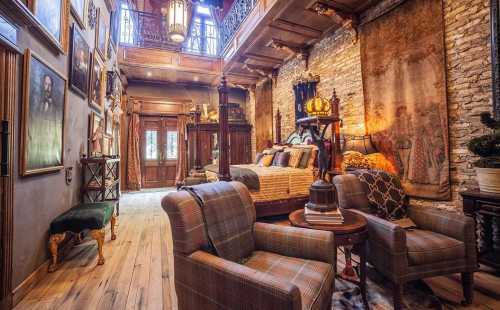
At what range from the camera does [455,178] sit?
265cm

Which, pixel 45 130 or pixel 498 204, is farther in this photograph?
pixel 45 130

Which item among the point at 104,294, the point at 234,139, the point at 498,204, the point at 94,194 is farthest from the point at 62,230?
the point at 234,139

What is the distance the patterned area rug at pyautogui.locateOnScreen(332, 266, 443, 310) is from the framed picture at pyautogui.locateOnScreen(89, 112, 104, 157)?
12.3 ft

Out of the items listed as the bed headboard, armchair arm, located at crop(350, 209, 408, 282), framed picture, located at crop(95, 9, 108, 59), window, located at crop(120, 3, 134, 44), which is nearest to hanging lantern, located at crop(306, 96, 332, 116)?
armchair arm, located at crop(350, 209, 408, 282)

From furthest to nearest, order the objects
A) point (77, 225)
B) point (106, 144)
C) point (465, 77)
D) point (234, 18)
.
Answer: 1. point (234, 18)
2. point (106, 144)
3. point (465, 77)
4. point (77, 225)

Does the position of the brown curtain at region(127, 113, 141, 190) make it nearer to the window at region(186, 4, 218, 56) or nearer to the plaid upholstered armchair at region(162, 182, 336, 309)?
the window at region(186, 4, 218, 56)

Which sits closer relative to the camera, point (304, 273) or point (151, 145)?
point (304, 273)

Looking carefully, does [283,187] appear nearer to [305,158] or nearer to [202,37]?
[305,158]

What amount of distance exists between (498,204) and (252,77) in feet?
20.3

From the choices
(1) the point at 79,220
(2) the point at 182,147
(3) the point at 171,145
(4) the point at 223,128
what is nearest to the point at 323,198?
(4) the point at 223,128

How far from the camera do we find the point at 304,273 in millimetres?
1236

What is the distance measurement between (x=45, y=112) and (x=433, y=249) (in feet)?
11.2

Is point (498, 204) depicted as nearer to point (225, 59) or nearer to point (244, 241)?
point (244, 241)

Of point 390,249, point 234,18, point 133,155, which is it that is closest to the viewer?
point 390,249
